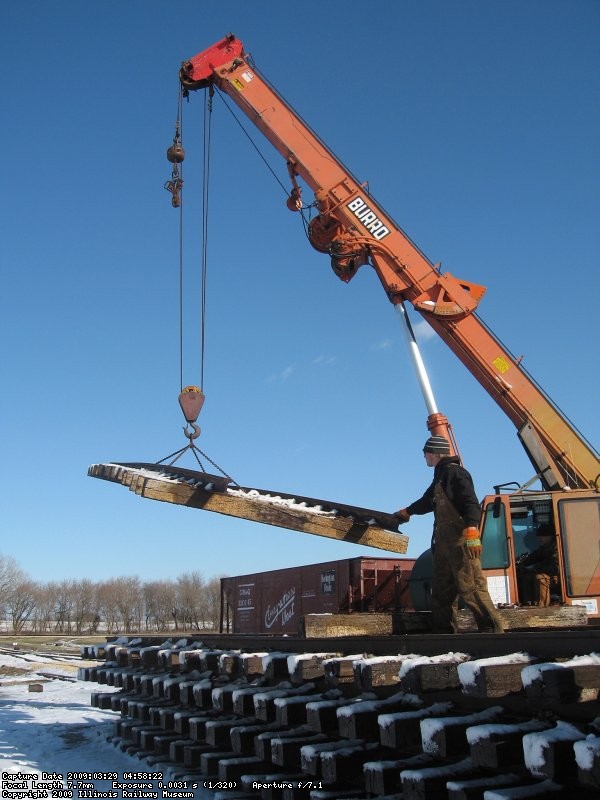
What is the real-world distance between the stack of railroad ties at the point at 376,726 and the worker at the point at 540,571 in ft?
10.6

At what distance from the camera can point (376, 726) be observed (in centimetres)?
393

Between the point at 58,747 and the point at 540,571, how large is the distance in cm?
563

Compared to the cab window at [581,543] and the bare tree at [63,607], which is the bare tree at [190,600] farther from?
the cab window at [581,543]

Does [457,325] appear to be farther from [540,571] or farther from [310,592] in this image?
[310,592]

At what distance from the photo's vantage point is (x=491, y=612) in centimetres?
490

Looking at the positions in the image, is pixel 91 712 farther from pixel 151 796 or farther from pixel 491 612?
pixel 491 612

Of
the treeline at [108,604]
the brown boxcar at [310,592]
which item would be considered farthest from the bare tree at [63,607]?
the brown boxcar at [310,592]

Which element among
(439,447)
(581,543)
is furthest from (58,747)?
(581,543)

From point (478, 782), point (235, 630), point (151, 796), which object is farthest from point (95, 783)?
point (235, 630)

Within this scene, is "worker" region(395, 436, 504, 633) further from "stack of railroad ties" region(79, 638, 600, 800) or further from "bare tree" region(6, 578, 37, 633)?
"bare tree" region(6, 578, 37, 633)

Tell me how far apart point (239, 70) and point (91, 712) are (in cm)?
1033

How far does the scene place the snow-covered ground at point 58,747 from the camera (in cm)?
588

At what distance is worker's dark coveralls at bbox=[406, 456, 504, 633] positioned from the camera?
5012 millimetres

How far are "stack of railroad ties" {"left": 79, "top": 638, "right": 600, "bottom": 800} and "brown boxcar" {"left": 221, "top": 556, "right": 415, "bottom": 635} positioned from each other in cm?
524
